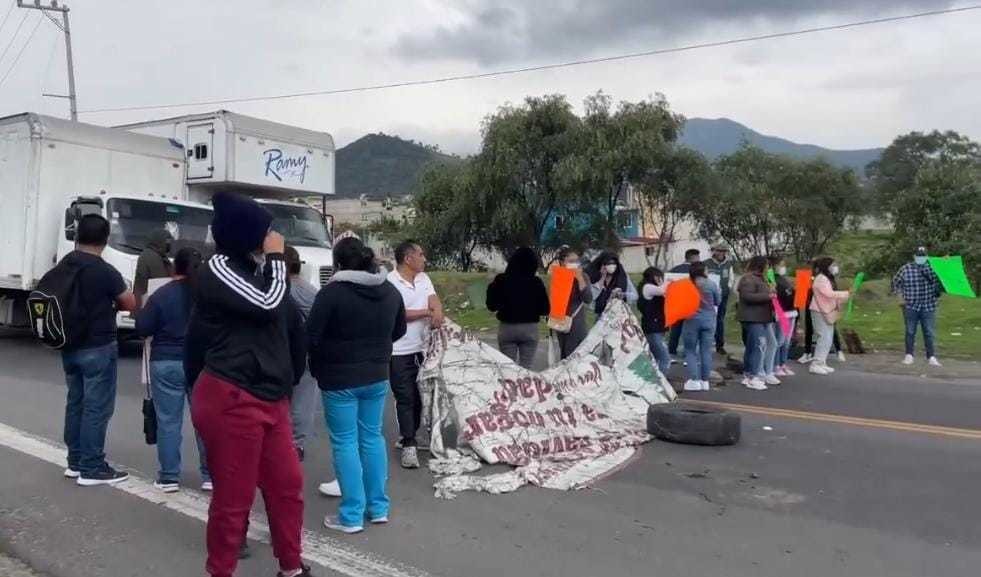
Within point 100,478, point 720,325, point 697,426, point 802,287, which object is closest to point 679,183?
point 720,325

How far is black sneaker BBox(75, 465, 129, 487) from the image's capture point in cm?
661

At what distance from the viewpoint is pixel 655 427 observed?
811 cm

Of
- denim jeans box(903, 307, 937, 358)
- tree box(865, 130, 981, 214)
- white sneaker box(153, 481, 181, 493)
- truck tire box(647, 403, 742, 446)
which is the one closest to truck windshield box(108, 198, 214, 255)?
white sneaker box(153, 481, 181, 493)

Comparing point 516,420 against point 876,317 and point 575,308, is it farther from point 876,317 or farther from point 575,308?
point 876,317

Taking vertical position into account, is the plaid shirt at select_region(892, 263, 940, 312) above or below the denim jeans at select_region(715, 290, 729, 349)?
above

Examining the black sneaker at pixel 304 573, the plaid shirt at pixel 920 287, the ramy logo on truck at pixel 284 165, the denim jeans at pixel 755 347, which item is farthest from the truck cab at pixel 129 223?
the plaid shirt at pixel 920 287

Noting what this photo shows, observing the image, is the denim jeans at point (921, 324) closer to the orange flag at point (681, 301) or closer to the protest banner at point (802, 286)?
the protest banner at point (802, 286)

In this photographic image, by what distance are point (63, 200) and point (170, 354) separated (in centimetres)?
919

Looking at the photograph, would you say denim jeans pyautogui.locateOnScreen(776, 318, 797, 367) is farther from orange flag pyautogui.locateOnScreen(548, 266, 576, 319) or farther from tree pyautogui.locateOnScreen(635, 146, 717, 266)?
tree pyautogui.locateOnScreen(635, 146, 717, 266)

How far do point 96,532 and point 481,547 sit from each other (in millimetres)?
2415

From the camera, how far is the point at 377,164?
151 metres

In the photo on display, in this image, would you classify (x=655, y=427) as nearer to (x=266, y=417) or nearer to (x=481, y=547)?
(x=481, y=547)

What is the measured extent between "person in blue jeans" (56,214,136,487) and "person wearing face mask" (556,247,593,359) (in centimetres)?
496

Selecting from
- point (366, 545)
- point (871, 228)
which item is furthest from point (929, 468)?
point (871, 228)
